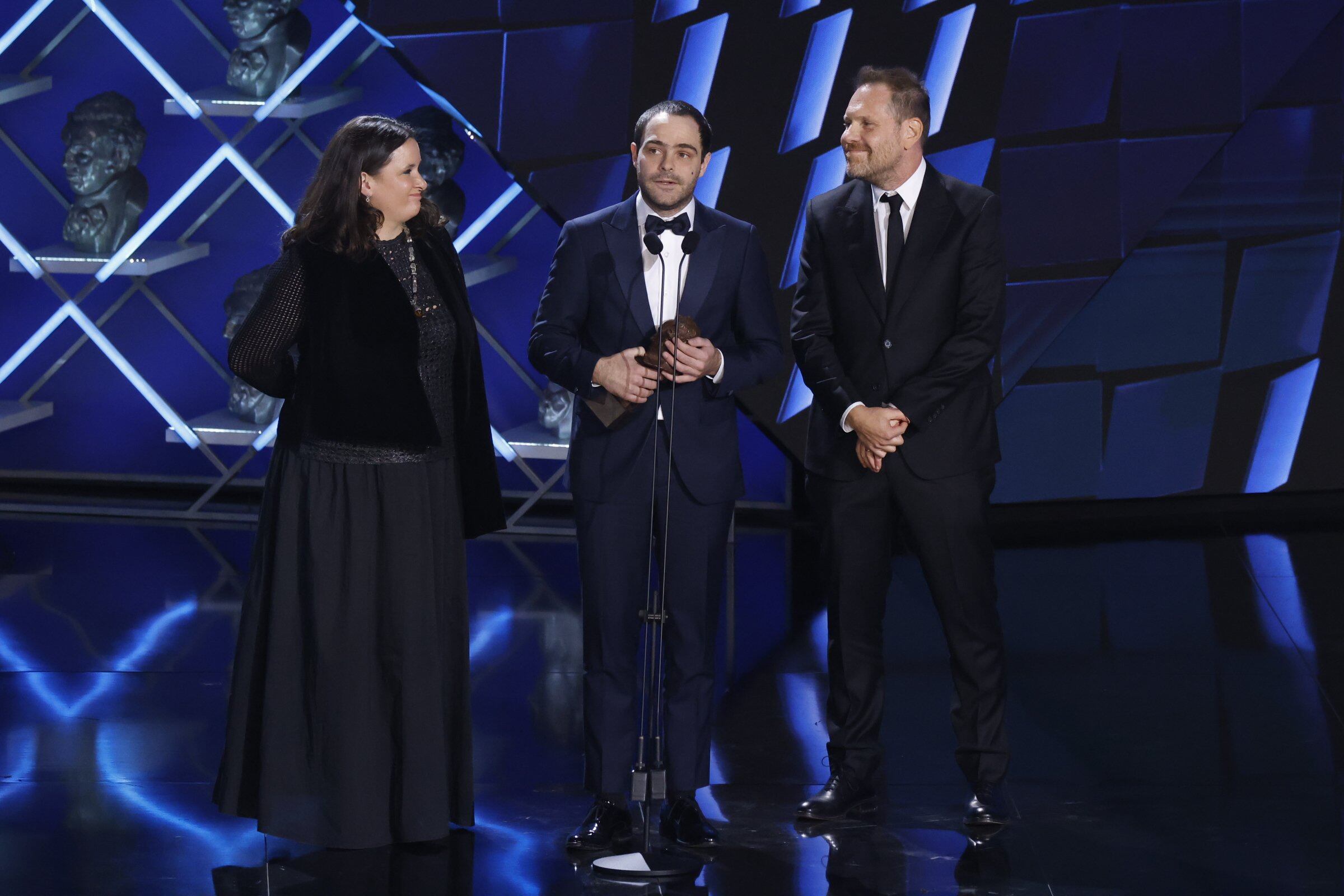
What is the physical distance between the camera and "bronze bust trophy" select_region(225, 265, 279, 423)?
5.19 meters

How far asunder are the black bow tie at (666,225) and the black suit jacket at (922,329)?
49cm

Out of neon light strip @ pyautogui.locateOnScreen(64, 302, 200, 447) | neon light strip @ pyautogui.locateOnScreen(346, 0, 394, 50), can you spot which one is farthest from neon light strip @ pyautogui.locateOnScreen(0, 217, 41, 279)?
neon light strip @ pyautogui.locateOnScreen(346, 0, 394, 50)

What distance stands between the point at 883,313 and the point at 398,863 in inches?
50.3

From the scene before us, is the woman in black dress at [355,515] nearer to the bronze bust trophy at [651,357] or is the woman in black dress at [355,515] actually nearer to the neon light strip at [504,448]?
the bronze bust trophy at [651,357]

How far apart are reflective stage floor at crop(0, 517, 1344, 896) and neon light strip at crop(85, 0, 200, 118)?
139 cm

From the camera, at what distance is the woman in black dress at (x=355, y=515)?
2.65 meters

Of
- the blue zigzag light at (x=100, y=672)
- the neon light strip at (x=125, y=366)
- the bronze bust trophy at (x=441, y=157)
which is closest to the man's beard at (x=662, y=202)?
the blue zigzag light at (x=100, y=672)

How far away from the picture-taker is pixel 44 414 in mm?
5590

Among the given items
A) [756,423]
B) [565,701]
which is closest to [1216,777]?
[565,701]

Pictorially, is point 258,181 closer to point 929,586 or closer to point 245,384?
point 245,384

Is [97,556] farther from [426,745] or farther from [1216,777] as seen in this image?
[1216,777]

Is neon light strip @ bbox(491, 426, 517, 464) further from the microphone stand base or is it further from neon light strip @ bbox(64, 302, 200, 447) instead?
the microphone stand base

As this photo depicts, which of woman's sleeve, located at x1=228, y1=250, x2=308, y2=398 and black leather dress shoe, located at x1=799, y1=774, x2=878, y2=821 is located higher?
woman's sleeve, located at x1=228, y1=250, x2=308, y2=398

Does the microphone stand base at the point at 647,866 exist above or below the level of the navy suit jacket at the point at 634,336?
below
